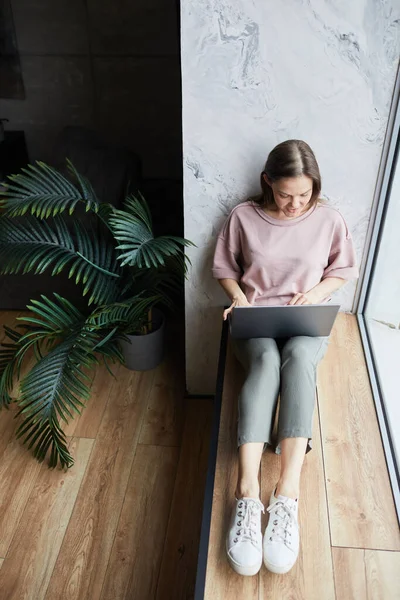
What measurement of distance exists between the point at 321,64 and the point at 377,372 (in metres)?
0.98

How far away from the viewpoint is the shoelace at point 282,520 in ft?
4.22

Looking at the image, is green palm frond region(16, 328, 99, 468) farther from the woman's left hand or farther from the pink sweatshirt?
the woman's left hand

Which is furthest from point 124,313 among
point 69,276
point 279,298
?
point 279,298

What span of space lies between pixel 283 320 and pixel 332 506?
1.68 ft

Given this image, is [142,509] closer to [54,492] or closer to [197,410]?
[54,492]

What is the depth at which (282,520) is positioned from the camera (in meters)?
1.32

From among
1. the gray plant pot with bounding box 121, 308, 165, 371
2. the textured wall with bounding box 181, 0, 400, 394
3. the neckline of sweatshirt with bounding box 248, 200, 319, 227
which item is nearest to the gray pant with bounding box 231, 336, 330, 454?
the neckline of sweatshirt with bounding box 248, 200, 319, 227

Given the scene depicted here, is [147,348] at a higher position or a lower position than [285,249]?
lower

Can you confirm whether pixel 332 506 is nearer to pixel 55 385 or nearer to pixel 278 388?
pixel 278 388

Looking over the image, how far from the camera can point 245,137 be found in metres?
1.69

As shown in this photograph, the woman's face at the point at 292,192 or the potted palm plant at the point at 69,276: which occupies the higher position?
the woman's face at the point at 292,192

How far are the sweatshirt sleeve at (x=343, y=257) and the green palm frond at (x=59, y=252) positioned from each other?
71 cm

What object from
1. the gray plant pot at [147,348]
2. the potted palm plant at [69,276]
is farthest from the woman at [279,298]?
the gray plant pot at [147,348]

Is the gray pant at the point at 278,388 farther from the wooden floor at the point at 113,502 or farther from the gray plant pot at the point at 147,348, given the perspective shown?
the gray plant pot at the point at 147,348
